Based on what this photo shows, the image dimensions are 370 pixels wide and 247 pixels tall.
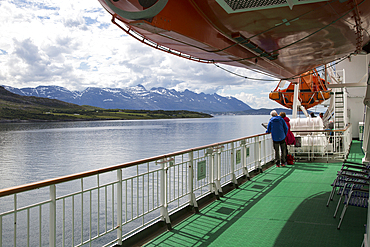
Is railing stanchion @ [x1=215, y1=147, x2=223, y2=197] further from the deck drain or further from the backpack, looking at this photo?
the backpack

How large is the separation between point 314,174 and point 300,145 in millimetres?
2341

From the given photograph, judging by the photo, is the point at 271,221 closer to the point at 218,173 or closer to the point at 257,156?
the point at 218,173

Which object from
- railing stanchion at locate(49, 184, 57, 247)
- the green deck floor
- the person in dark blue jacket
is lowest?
the green deck floor

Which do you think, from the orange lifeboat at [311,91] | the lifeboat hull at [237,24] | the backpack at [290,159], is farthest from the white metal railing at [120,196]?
the orange lifeboat at [311,91]

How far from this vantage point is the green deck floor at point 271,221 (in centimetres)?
369

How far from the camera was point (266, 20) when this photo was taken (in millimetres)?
4504

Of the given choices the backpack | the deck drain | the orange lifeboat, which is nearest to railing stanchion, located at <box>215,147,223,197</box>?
the deck drain

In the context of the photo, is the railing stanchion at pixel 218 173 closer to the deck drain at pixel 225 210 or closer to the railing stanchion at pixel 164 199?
the deck drain at pixel 225 210

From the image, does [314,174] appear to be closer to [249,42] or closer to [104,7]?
[249,42]

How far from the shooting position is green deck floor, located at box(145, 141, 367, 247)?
3686 millimetres

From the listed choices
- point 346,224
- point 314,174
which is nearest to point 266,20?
point 346,224

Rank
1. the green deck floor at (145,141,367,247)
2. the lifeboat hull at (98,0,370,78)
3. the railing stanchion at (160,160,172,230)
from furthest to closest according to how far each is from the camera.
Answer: the railing stanchion at (160,160,172,230) < the lifeboat hull at (98,0,370,78) < the green deck floor at (145,141,367,247)

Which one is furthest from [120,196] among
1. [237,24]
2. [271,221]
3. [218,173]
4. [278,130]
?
[278,130]

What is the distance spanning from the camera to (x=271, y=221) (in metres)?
4.36
